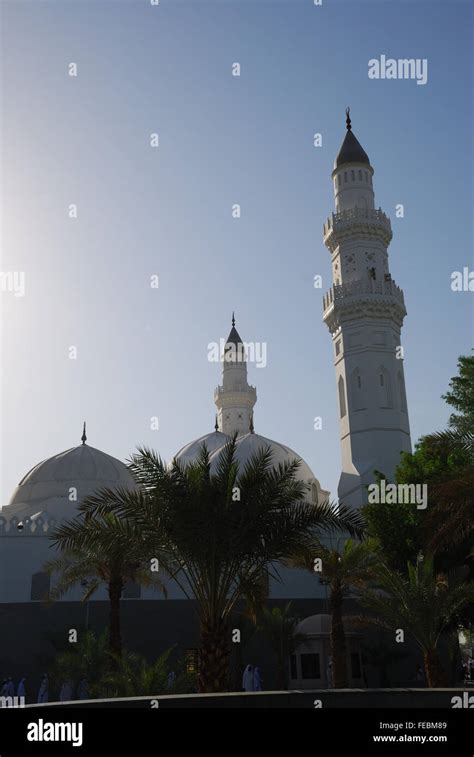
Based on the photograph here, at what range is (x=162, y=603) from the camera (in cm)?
2808

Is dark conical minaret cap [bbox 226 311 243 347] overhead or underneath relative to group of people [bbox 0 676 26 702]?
overhead

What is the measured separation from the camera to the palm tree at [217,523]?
1305cm

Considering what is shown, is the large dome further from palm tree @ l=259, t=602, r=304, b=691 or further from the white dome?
palm tree @ l=259, t=602, r=304, b=691

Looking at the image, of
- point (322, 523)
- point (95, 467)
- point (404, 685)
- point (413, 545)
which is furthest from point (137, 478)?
point (95, 467)

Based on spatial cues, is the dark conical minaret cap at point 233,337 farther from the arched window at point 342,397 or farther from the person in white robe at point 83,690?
the person in white robe at point 83,690

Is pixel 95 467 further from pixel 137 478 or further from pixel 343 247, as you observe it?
pixel 137 478

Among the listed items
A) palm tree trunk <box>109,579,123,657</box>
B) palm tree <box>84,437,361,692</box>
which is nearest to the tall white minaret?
palm tree trunk <box>109,579,123,657</box>

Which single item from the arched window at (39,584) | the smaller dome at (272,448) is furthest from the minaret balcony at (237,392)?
the arched window at (39,584)

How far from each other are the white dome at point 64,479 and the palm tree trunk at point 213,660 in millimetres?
24309

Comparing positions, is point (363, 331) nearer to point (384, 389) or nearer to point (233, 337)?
point (384, 389)

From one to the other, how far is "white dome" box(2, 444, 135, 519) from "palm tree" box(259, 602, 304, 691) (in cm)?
1489

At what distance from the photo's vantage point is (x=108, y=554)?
18562 mm

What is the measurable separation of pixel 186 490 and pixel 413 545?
42.6 ft

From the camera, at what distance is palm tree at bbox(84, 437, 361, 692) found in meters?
13.1
